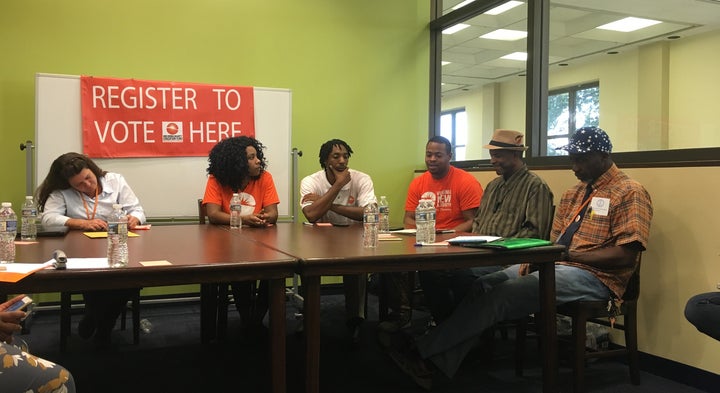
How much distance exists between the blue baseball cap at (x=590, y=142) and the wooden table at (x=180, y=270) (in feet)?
4.88

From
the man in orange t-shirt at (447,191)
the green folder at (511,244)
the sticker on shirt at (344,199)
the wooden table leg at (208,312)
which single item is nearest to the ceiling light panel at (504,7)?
the man in orange t-shirt at (447,191)

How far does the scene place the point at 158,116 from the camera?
13.2ft

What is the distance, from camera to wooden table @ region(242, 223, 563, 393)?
175 cm

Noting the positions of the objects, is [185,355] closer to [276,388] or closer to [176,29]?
[276,388]

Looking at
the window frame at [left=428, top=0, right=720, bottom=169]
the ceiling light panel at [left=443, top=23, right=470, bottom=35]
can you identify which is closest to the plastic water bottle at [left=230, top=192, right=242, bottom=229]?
the window frame at [left=428, top=0, right=720, bottom=169]

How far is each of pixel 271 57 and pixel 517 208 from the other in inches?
101

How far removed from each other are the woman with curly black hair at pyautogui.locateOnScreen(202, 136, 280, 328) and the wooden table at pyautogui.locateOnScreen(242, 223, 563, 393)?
2.27ft

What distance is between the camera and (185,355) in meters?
2.97

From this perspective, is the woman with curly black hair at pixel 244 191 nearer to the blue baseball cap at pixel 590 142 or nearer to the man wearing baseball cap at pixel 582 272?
the man wearing baseball cap at pixel 582 272

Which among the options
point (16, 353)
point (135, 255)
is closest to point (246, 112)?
point (135, 255)

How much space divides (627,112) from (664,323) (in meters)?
1.61

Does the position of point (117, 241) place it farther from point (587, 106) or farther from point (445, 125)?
point (445, 125)

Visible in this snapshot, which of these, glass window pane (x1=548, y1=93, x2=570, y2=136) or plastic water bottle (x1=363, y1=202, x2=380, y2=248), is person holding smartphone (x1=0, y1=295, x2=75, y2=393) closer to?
plastic water bottle (x1=363, y1=202, x2=380, y2=248)

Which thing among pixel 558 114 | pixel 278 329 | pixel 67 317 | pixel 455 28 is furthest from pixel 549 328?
pixel 455 28
